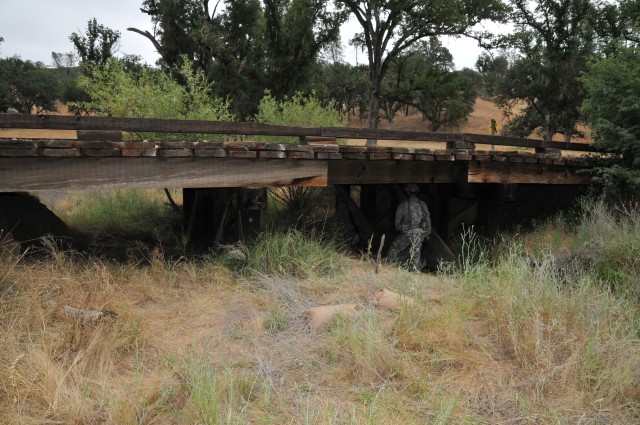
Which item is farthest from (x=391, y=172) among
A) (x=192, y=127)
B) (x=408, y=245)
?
(x=192, y=127)

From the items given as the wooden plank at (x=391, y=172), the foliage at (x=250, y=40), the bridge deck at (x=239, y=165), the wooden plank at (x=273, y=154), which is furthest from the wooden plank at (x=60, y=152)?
the foliage at (x=250, y=40)

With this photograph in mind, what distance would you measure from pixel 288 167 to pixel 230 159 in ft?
3.02

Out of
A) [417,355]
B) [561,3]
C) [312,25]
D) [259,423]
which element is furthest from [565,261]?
[561,3]

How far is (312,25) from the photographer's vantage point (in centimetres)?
2294

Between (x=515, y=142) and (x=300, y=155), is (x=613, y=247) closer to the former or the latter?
(x=515, y=142)

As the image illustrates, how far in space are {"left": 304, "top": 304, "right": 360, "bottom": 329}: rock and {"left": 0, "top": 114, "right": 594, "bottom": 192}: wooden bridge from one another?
266 cm

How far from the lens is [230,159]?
6586 mm

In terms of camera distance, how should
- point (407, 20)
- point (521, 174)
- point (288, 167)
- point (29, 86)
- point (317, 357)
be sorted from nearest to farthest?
point (317, 357)
point (288, 167)
point (521, 174)
point (407, 20)
point (29, 86)

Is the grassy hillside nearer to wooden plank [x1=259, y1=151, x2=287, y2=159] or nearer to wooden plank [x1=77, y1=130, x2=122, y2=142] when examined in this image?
wooden plank [x1=77, y1=130, x2=122, y2=142]

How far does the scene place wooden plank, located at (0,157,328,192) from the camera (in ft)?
17.6

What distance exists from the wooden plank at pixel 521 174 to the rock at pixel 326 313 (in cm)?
514

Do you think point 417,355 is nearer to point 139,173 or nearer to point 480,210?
point 139,173

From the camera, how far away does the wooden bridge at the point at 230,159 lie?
17.6 ft

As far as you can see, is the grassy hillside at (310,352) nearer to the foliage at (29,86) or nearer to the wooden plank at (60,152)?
the wooden plank at (60,152)
